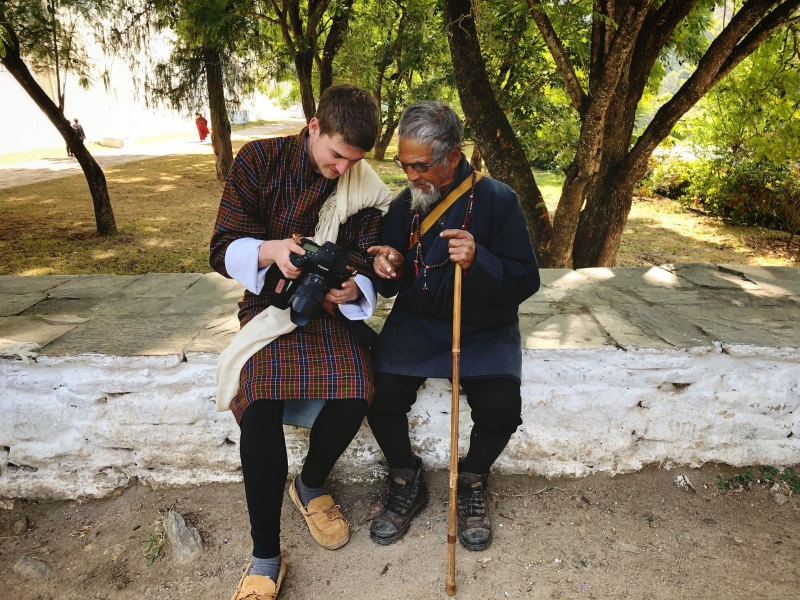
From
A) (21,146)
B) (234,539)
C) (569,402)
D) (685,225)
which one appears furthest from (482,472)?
(21,146)

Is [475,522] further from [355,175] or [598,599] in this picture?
[355,175]

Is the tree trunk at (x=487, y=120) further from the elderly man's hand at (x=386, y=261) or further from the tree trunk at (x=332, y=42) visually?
the tree trunk at (x=332, y=42)

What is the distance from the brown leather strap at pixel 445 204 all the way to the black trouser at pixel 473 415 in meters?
0.60

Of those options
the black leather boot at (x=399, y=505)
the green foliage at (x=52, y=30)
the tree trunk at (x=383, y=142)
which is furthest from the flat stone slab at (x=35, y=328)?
the tree trunk at (x=383, y=142)

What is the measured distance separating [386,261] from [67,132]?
225 inches

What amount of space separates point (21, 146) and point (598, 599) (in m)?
18.2

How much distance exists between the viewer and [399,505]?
250 cm

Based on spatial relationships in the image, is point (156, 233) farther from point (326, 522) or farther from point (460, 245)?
point (460, 245)

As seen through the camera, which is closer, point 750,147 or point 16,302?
point 16,302

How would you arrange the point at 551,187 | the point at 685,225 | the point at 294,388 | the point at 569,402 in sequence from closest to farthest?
the point at 294,388 → the point at 569,402 → the point at 685,225 → the point at 551,187

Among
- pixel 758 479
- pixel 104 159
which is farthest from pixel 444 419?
pixel 104 159

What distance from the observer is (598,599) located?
2.19 meters

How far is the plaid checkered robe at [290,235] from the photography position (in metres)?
2.20

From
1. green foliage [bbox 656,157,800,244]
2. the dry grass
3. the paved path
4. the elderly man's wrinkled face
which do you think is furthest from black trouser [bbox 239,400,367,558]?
the paved path
